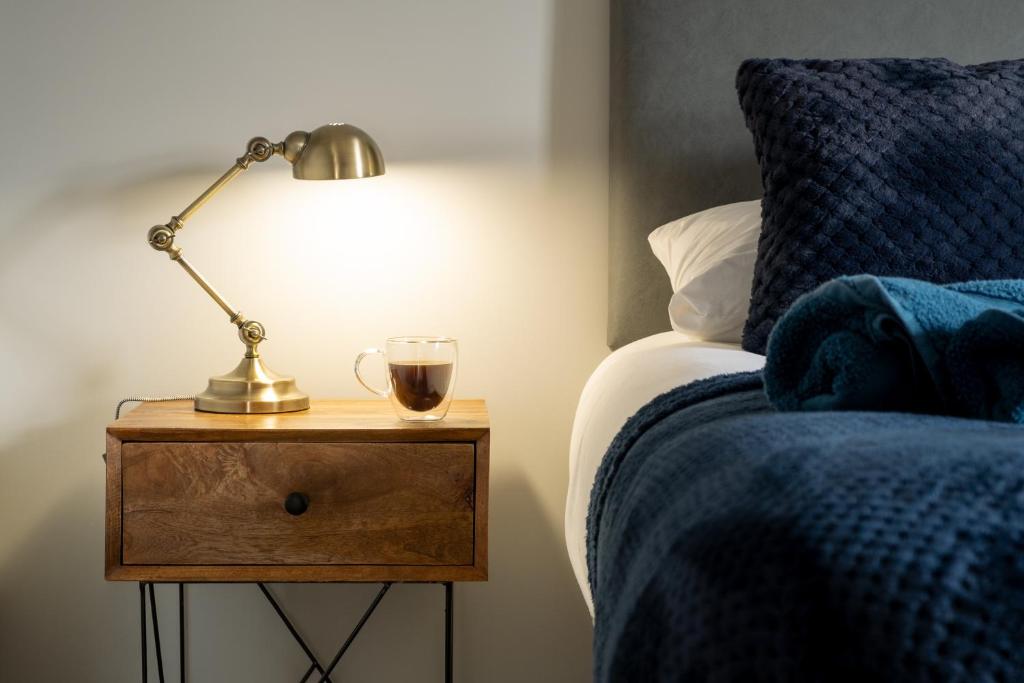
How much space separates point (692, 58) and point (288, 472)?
92 cm

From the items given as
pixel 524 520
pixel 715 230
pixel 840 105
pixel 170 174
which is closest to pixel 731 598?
pixel 840 105

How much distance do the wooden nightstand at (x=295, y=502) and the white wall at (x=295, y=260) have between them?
1.18 feet

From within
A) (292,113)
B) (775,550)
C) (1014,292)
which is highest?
(292,113)

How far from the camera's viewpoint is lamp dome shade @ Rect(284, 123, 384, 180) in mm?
1391

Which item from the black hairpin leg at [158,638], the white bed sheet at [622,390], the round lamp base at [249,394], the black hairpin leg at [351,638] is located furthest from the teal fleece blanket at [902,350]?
the black hairpin leg at [158,638]

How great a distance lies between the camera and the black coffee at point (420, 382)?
1.36m

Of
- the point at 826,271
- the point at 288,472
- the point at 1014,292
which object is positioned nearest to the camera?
the point at 1014,292

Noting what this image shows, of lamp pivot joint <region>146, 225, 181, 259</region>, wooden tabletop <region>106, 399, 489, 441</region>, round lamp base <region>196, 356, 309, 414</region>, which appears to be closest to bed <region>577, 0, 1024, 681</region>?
wooden tabletop <region>106, 399, 489, 441</region>

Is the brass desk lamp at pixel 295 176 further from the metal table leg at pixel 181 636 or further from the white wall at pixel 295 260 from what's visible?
the metal table leg at pixel 181 636

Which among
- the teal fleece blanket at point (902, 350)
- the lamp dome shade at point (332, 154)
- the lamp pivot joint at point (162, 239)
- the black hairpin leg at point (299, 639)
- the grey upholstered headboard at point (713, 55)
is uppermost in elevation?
the grey upholstered headboard at point (713, 55)

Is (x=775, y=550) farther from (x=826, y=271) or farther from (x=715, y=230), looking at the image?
(x=715, y=230)

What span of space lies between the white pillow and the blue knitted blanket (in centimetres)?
67

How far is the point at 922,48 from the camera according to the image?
163 centimetres

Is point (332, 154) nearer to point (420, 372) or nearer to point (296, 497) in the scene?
point (420, 372)
